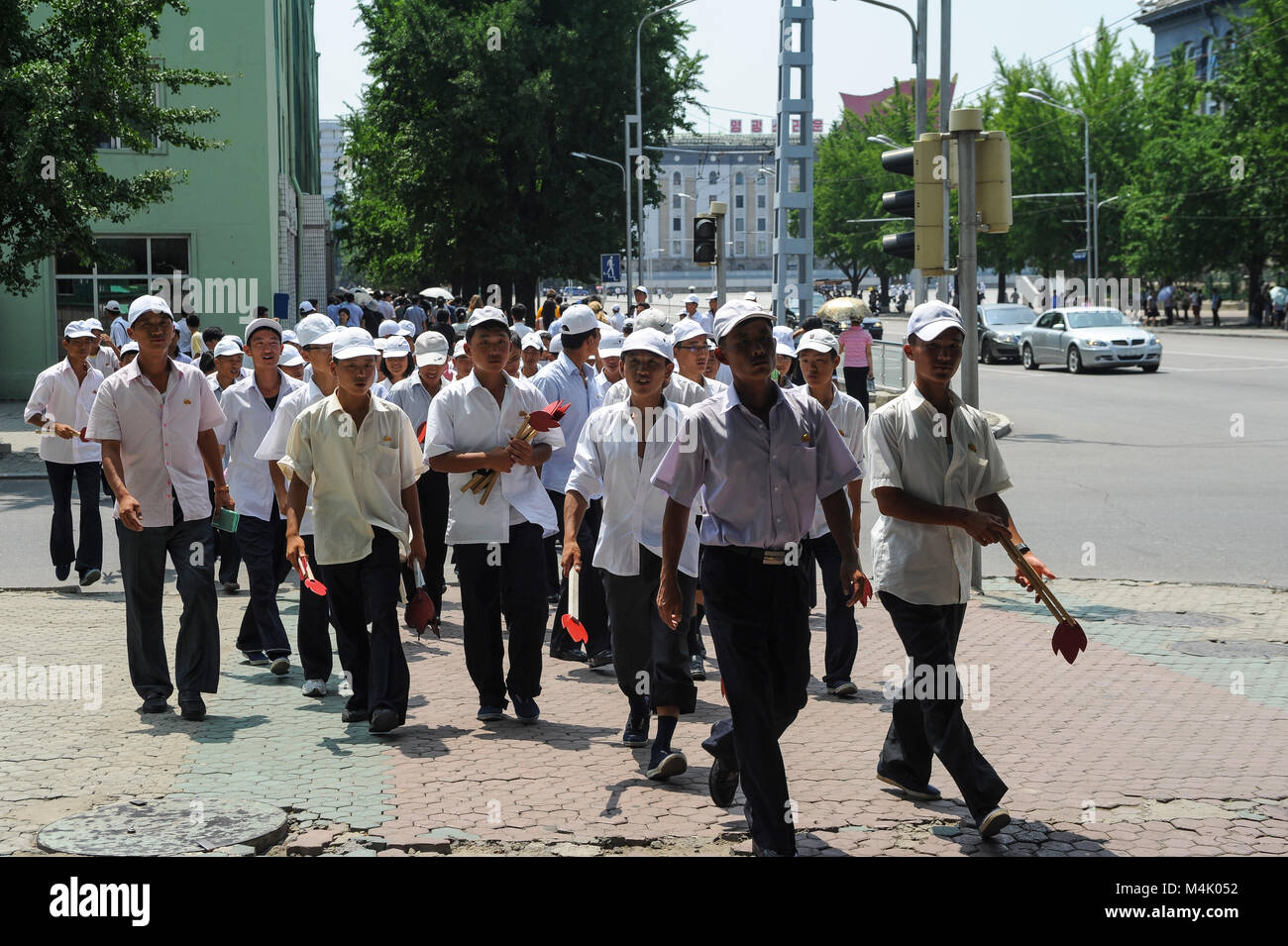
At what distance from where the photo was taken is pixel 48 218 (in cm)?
2091

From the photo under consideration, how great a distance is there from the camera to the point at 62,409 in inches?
457

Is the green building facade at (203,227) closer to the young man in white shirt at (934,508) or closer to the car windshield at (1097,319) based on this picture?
the car windshield at (1097,319)

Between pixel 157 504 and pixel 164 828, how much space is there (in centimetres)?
238

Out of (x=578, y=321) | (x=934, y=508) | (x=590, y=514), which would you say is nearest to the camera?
(x=934, y=508)

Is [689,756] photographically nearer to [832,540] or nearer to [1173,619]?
[832,540]

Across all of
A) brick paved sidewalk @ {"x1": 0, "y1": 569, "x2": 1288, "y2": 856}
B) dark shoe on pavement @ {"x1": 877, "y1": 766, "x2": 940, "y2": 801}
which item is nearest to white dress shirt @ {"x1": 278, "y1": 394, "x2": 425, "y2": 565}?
brick paved sidewalk @ {"x1": 0, "y1": 569, "x2": 1288, "y2": 856}

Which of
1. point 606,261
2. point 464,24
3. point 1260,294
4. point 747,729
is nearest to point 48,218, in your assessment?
point 747,729

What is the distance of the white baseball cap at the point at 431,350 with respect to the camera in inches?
380

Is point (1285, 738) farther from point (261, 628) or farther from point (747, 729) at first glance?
point (261, 628)

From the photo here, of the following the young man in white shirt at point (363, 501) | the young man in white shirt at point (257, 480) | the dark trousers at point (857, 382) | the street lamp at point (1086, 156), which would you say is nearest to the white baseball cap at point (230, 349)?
the young man in white shirt at point (257, 480)

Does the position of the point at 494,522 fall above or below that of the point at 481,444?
below

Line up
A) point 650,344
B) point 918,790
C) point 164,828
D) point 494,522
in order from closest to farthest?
point 164,828, point 918,790, point 650,344, point 494,522

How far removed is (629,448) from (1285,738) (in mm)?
3119

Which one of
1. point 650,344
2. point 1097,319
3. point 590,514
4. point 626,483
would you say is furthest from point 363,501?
point 1097,319
